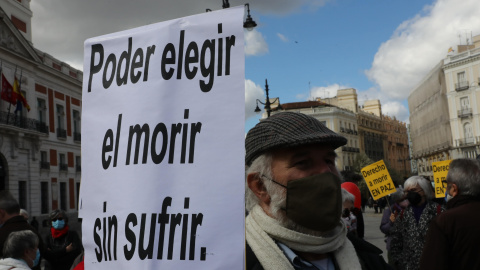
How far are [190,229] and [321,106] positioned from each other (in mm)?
81781

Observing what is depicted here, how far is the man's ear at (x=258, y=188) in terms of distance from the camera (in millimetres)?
2094

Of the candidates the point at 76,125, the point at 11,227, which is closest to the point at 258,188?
the point at 11,227

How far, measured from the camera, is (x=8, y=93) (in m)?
28.2

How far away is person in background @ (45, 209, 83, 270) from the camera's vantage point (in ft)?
22.6

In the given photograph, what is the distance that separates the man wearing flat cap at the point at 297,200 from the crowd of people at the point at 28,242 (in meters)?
2.82

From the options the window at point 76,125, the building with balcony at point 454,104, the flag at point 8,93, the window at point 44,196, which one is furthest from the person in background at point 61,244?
the building with balcony at point 454,104

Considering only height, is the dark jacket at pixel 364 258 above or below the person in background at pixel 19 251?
above

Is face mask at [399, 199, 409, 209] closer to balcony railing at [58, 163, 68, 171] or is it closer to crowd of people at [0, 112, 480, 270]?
crowd of people at [0, 112, 480, 270]

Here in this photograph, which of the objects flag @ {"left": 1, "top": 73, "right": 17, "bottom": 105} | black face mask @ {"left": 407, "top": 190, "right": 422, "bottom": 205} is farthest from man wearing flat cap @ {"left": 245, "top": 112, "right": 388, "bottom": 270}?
flag @ {"left": 1, "top": 73, "right": 17, "bottom": 105}

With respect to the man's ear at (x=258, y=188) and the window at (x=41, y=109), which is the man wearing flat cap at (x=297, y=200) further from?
the window at (x=41, y=109)

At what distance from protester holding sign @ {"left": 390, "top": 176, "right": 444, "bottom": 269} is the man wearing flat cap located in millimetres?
2609

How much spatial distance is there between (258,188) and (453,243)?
5.07 ft

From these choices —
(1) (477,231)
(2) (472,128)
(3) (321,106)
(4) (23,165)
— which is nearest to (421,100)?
(2) (472,128)

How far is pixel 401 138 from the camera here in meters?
116
